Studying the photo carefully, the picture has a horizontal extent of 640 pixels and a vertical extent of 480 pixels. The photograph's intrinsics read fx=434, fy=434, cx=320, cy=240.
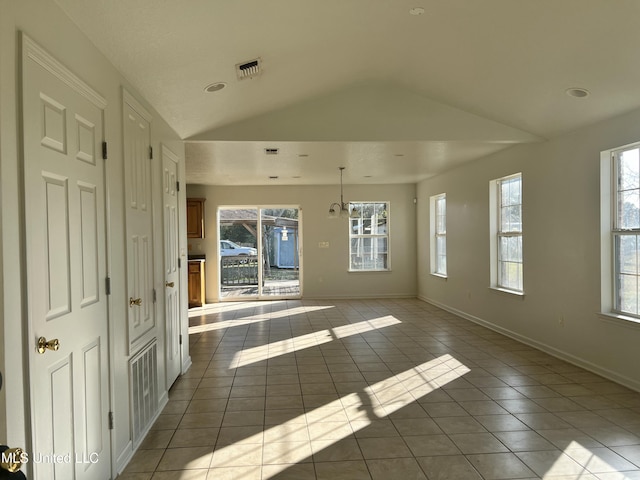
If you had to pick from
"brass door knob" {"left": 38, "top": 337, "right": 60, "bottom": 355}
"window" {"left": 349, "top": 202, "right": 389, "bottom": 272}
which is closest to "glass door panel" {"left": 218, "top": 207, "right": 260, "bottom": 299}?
"window" {"left": 349, "top": 202, "right": 389, "bottom": 272}

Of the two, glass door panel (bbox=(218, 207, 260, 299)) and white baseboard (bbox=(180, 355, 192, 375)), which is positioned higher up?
glass door panel (bbox=(218, 207, 260, 299))

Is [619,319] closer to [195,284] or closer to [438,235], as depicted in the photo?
[438,235]

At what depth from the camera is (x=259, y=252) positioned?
9.41m

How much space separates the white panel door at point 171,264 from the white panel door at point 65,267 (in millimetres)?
1410

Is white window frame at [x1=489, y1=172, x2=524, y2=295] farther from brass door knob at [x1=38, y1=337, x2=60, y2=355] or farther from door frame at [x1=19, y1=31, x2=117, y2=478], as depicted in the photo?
brass door knob at [x1=38, y1=337, x2=60, y2=355]

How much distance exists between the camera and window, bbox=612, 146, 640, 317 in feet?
12.6

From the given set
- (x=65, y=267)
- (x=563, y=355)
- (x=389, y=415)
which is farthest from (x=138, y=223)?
(x=563, y=355)

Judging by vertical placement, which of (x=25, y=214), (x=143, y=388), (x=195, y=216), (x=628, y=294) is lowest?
(x=143, y=388)

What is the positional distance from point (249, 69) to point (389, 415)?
9.18 feet

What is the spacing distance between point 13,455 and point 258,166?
569 centimetres

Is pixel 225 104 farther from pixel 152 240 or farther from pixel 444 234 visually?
pixel 444 234

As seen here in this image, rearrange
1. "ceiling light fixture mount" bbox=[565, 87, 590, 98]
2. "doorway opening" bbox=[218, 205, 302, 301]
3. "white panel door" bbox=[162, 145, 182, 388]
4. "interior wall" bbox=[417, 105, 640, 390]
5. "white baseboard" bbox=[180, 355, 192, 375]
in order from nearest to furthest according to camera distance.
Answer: "ceiling light fixture mount" bbox=[565, 87, 590, 98] → "white panel door" bbox=[162, 145, 182, 388] → "interior wall" bbox=[417, 105, 640, 390] → "white baseboard" bbox=[180, 355, 192, 375] → "doorway opening" bbox=[218, 205, 302, 301]

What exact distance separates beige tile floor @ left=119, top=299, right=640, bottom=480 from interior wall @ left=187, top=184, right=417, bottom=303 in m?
3.70

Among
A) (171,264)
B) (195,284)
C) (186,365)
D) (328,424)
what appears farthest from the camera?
(195,284)
